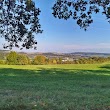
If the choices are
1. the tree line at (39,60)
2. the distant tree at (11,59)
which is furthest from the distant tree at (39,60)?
the distant tree at (11,59)

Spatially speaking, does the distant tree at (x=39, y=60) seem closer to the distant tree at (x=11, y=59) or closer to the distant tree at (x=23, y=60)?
the distant tree at (x=23, y=60)

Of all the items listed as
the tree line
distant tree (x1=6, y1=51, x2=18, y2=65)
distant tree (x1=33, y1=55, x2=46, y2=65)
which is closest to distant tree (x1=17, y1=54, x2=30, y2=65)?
the tree line

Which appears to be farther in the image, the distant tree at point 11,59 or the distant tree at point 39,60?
the distant tree at point 39,60

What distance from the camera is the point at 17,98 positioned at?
11039 millimetres

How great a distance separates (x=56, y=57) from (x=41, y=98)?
2644 centimetres

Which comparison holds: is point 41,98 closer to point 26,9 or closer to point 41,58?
point 26,9

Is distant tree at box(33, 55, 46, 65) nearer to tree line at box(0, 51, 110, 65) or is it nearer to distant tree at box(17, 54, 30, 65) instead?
tree line at box(0, 51, 110, 65)

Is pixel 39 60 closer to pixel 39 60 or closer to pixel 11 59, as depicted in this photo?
pixel 39 60

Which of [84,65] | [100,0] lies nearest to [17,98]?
[100,0]

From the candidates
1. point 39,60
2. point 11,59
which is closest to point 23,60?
point 11,59

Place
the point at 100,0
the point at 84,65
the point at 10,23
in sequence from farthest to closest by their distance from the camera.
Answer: the point at 84,65, the point at 10,23, the point at 100,0

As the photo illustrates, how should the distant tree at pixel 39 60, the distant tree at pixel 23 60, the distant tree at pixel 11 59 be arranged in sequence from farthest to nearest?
the distant tree at pixel 39 60
the distant tree at pixel 11 59
the distant tree at pixel 23 60

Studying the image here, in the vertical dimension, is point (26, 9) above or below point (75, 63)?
above

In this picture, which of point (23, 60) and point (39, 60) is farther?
point (39, 60)
